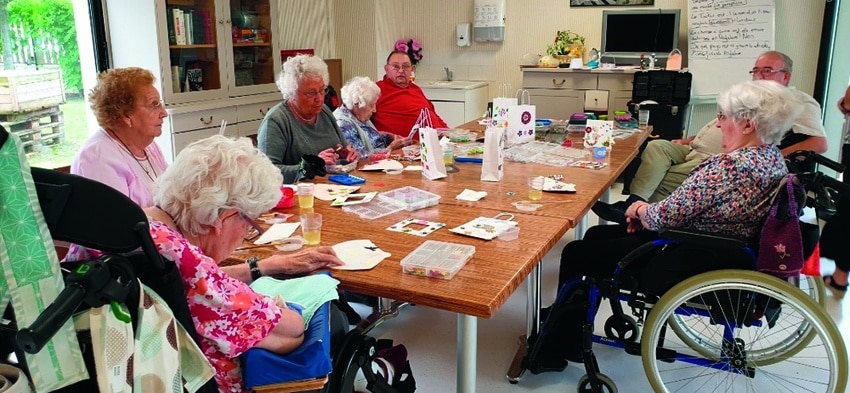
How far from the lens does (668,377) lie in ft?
7.80

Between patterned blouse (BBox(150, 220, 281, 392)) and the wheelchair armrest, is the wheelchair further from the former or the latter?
patterned blouse (BBox(150, 220, 281, 392))

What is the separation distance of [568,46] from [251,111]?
9.46 feet

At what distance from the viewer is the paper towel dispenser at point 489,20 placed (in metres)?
6.03

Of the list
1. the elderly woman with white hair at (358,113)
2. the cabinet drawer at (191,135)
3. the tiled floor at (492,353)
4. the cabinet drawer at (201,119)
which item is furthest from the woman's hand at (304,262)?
the cabinet drawer at (201,119)

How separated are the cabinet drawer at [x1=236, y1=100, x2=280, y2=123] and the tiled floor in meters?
2.43

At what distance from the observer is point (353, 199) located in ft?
7.52

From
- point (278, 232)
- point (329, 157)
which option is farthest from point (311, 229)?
point (329, 157)

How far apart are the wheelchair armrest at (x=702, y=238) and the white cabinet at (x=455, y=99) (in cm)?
417

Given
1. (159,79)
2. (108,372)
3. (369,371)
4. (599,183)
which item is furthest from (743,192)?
(159,79)

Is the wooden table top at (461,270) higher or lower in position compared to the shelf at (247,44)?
lower

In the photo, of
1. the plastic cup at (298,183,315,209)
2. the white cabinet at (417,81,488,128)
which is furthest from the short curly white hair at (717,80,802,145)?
the white cabinet at (417,81,488,128)

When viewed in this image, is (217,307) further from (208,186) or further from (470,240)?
(470,240)

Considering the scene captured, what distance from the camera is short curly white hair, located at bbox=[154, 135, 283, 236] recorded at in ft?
4.24

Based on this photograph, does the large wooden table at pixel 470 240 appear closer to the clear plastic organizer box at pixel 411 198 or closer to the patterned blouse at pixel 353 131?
the clear plastic organizer box at pixel 411 198
